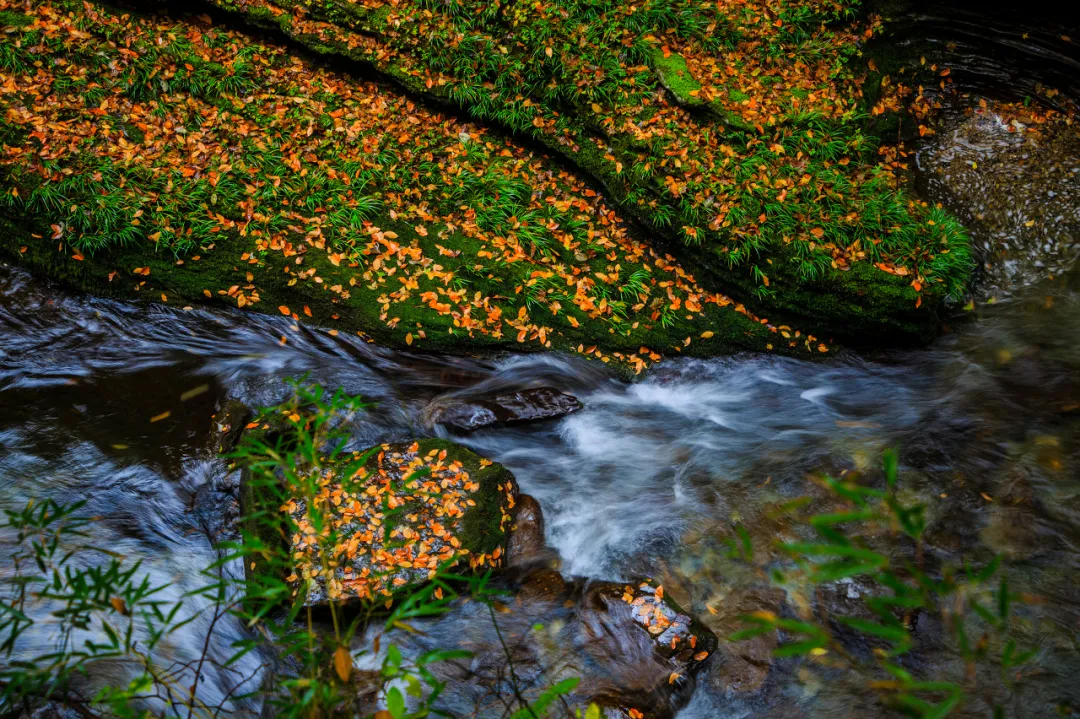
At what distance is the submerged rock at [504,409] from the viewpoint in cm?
575

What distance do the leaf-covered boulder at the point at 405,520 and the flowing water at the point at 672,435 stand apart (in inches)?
20.1

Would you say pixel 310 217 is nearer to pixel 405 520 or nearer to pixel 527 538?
pixel 405 520

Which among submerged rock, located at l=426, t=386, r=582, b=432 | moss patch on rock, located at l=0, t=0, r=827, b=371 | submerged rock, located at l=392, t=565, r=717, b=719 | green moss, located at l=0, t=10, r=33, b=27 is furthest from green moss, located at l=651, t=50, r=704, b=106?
green moss, located at l=0, t=10, r=33, b=27

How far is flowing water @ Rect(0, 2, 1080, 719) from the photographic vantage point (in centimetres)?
461

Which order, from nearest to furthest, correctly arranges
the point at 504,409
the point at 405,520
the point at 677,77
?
the point at 405,520 → the point at 504,409 → the point at 677,77

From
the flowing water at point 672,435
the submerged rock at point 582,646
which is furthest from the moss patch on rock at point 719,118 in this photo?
the submerged rock at point 582,646

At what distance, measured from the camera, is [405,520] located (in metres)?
4.71

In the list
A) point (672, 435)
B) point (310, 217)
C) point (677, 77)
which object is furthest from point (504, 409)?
point (677, 77)

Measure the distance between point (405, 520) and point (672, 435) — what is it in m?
2.62

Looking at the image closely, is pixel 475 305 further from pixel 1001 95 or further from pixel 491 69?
pixel 1001 95

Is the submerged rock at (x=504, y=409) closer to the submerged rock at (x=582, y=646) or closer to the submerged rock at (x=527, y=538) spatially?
the submerged rock at (x=527, y=538)

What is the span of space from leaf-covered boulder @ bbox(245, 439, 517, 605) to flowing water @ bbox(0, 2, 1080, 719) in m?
0.51

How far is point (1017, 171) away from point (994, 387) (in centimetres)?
273

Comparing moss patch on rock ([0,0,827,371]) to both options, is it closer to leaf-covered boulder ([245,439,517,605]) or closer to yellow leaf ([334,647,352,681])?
leaf-covered boulder ([245,439,517,605])
